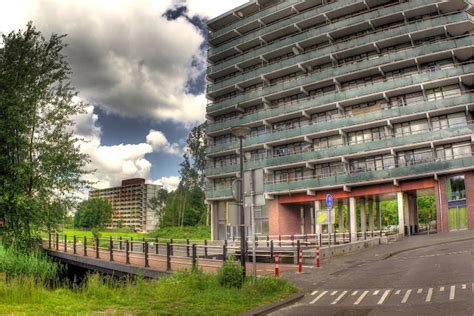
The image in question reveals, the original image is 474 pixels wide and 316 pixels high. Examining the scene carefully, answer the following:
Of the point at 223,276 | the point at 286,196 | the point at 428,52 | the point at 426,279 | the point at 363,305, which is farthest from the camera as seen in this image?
the point at 286,196

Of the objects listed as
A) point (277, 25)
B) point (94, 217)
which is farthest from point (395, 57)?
point (94, 217)

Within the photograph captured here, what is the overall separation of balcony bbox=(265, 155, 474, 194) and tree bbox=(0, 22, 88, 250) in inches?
1096

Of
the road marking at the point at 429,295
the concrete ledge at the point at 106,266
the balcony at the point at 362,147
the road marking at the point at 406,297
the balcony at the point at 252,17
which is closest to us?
the road marking at the point at 429,295

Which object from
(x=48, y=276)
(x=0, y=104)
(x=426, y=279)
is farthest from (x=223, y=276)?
(x=0, y=104)

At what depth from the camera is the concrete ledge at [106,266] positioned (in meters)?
16.6

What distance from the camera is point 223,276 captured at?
39.9ft

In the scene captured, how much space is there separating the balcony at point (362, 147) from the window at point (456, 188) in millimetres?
3913

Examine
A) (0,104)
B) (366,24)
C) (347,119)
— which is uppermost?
(366,24)

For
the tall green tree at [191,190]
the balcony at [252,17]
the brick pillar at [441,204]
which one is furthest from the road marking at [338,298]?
the tall green tree at [191,190]

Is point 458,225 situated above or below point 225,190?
below

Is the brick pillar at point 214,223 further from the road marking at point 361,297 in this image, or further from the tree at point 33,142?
the road marking at point 361,297

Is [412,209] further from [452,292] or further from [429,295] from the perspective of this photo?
[429,295]

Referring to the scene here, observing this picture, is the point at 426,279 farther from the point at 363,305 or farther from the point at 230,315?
the point at 230,315

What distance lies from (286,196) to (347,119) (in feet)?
37.5
